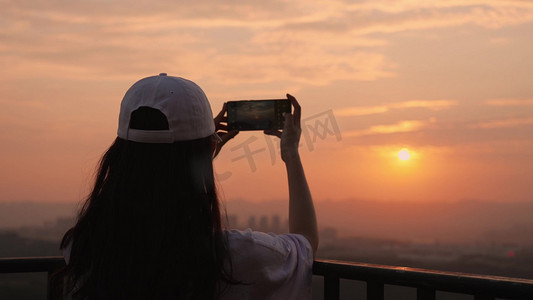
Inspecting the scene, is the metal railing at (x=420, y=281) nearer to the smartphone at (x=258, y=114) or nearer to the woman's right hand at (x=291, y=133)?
the woman's right hand at (x=291, y=133)

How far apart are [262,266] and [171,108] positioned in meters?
0.53

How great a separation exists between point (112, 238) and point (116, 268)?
0.29 feet

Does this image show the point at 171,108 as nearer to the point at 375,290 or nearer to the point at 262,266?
the point at 262,266

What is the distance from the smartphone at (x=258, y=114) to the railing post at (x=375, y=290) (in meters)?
0.72

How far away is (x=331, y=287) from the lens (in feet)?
7.80

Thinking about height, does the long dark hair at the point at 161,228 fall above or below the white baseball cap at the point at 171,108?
below

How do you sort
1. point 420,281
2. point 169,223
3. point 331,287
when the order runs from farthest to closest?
point 331,287
point 420,281
point 169,223

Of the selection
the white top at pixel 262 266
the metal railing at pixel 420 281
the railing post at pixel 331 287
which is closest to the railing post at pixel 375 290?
the metal railing at pixel 420 281

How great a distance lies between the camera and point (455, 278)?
2.00 m

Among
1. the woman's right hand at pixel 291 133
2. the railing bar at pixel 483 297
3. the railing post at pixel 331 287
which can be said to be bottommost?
the railing post at pixel 331 287

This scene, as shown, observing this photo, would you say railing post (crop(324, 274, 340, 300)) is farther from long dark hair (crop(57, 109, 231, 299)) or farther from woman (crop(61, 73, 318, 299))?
long dark hair (crop(57, 109, 231, 299))

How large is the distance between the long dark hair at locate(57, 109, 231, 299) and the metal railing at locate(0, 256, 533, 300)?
535mm

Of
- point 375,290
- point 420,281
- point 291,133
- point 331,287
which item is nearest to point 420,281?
point 420,281

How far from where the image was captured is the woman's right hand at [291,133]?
93.6 inches
